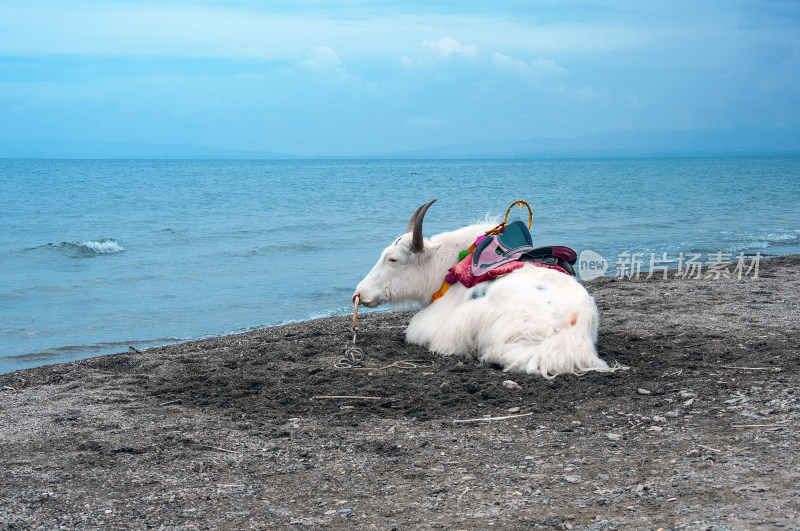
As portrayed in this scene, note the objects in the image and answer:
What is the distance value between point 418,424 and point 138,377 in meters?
2.48

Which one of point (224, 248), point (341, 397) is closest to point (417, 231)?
point (341, 397)

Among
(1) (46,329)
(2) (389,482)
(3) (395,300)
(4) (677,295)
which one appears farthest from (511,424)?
(1) (46,329)

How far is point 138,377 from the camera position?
17.9 feet

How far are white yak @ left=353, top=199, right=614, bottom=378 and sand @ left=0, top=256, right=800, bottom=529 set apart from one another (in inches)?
6.4

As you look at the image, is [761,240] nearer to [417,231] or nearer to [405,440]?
[417,231]

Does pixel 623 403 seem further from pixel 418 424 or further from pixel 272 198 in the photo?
pixel 272 198

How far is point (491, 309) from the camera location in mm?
5309

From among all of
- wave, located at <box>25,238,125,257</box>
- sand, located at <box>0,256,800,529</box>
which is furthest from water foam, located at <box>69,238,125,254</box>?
sand, located at <box>0,256,800,529</box>

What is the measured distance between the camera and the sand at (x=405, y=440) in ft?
9.59

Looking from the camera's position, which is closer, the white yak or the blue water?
the white yak

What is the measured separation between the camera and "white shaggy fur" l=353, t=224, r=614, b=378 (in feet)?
16.1

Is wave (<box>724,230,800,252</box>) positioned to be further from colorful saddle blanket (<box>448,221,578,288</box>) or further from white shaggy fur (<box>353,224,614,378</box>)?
white shaggy fur (<box>353,224,614,378</box>)

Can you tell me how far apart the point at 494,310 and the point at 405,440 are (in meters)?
1.73

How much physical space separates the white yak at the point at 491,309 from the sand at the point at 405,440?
6.4 inches
